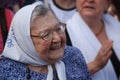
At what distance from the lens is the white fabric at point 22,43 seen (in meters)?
2.60

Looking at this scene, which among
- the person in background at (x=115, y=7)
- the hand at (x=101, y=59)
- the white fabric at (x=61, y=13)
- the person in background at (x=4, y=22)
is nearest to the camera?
the person in background at (x=4, y=22)

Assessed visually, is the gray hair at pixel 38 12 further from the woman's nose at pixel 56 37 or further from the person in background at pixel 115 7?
the person in background at pixel 115 7

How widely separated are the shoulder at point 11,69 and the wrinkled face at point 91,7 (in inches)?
41.6

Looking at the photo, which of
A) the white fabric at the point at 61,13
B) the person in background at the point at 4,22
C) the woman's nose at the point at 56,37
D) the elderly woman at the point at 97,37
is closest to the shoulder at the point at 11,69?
the woman's nose at the point at 56,37

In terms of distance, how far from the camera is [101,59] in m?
3.34

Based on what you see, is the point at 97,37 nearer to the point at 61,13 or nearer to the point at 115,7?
the point at 115,7

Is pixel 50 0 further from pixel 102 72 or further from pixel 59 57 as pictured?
pixel 59 57

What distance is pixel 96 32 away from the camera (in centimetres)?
365

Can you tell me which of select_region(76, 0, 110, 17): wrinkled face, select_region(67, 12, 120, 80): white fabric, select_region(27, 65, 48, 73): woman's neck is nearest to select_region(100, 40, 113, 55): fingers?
select_region(67, 12, 120, 80): white fabric

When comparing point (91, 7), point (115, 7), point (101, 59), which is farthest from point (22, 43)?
point (115, 7)

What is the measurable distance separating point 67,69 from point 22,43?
42 cm

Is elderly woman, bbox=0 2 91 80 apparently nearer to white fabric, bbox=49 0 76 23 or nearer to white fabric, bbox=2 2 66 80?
white fabric, bbox=2 2 66 80

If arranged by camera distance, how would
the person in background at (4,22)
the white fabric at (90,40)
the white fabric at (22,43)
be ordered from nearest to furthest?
the white fabric at (22,43) < the person in background at (4,22) < the white fabric at (90,40)

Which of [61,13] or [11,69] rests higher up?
[11,69]
